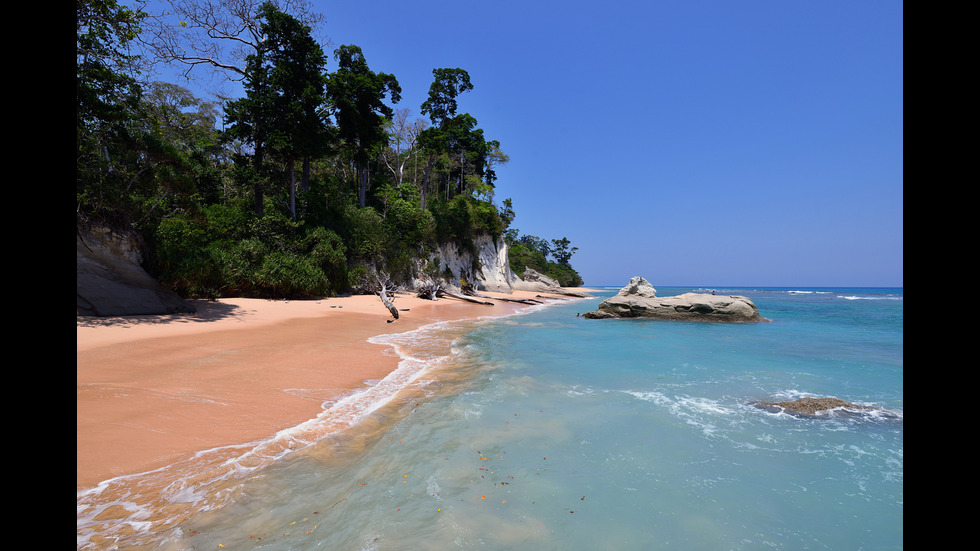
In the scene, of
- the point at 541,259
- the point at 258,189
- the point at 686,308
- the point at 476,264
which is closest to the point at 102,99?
the point at 258,189

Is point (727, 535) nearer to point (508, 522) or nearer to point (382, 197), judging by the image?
point (508, 522)

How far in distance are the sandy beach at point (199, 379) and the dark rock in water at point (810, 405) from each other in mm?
7147

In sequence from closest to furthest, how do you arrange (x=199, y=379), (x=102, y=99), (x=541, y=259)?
1. (x=199, y=379)
2. (x=102, y=99)
3. (x=541, y=259)

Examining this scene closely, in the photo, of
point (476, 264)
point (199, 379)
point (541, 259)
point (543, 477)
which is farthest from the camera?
point (541, 259)

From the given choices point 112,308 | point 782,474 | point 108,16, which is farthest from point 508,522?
point 108,16

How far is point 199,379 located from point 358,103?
886 inches

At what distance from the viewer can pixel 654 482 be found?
156 inches

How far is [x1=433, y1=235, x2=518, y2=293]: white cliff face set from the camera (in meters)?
32.2

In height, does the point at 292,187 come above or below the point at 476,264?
above

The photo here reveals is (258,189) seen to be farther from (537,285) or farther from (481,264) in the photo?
(537,285)

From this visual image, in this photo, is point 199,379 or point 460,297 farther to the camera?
Answer: point 460,297

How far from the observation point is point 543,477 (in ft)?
13.1

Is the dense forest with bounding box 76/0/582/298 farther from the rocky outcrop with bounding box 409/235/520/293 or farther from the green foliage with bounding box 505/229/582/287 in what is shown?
the green foliage with bounding box 505/229/582/287
